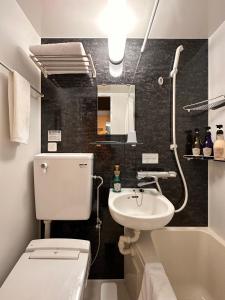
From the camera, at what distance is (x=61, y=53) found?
1.34m

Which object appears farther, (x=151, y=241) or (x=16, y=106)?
(x=151, y=241)

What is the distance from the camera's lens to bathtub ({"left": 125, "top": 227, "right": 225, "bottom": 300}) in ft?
4.51

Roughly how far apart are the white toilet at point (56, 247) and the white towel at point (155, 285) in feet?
1.20

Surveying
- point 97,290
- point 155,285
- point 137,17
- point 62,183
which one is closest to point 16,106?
point 62,183

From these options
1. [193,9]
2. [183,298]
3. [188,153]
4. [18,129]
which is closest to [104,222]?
[183,298]

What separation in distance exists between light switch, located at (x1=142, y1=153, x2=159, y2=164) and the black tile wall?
4 cm

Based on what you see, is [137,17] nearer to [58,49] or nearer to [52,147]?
[58,49]

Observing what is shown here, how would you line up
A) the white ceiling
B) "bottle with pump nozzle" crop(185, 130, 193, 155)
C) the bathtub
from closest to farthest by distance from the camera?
the white ceiling < the bathtub < "bottle with pump nozzle" crop(185, 130, 193, 155)

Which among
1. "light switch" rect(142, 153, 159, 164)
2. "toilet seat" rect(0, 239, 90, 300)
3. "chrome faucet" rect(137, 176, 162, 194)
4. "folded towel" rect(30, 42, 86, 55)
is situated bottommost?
"toilet seat" rect(0, 239, 90, 300)

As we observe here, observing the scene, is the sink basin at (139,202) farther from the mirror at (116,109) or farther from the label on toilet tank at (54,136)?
the label on toilet tank at (54,136)

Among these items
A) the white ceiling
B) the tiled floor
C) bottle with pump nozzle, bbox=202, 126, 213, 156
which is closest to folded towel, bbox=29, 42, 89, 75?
the white ceiling

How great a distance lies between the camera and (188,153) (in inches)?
65.3

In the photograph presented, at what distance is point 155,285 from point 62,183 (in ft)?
2.96

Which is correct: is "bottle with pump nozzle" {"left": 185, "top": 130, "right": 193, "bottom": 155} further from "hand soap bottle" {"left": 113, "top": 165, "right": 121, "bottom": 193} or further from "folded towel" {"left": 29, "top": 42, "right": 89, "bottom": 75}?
"folded towel" {"left": 29, "top": 42, "right": 89, "bottom": 75}
